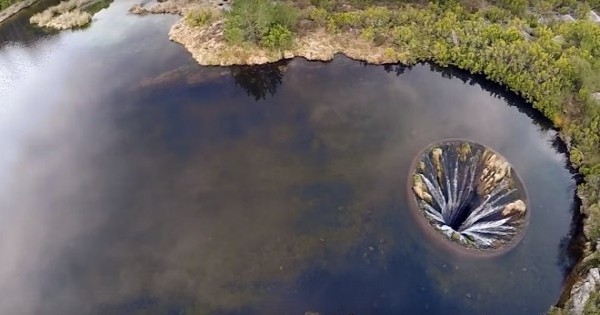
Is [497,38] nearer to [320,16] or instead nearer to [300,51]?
[320,16]

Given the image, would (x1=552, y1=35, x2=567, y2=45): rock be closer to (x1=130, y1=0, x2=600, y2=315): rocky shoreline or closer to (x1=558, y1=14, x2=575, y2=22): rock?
(x1=558, y1=14, x2=575, y2=22): rock

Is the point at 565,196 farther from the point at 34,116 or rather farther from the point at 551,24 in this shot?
the point at 34,116

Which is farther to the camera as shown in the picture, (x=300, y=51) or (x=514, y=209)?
(x=300, y=51)

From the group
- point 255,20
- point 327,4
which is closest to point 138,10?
point 255,20

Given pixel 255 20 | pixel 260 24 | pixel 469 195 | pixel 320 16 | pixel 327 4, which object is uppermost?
pixel 255 20

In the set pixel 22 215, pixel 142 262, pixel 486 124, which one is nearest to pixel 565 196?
pixel 486 124

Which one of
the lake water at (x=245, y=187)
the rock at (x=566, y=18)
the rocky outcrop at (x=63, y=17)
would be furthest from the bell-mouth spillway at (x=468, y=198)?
the rocky outcrop at (x=63, y=17)
